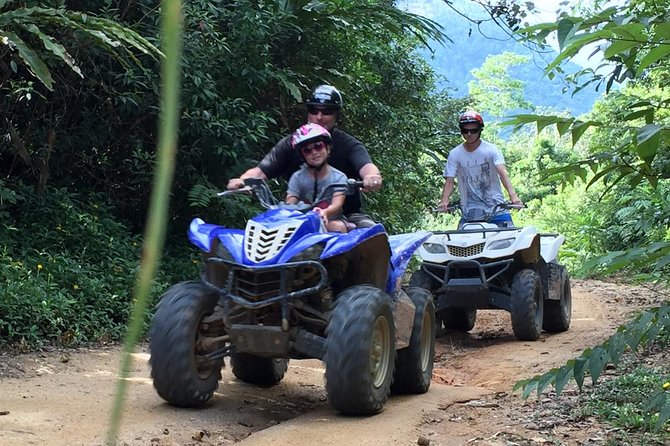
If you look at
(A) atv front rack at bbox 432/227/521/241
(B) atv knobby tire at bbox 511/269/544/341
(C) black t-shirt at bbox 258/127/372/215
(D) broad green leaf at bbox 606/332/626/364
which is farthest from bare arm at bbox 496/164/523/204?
(D) broad green leaf at bbox 606/332/626/364

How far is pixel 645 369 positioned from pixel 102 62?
5779 mm

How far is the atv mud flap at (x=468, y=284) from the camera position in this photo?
23.9ft

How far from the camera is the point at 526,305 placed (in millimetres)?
7078

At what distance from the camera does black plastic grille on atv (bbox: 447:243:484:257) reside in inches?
289

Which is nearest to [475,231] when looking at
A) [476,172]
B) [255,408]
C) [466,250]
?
[466,250]

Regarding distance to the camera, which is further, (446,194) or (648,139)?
(446,194)

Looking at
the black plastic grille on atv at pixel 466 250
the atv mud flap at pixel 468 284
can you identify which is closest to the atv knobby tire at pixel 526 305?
the atv mud flap at pixel 468 284

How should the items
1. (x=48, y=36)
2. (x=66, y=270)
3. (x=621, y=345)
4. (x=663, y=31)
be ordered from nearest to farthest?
(x=663, y=31)
(x=621, y=345)
(x=48, y=36)
(x=66, y=270)

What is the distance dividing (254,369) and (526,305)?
2937mm

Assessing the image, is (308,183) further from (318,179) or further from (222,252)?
(222,252)

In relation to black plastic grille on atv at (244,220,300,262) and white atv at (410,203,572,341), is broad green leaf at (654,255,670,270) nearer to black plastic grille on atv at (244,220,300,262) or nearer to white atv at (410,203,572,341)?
black plastic grille on atv at (244,220,300,262)

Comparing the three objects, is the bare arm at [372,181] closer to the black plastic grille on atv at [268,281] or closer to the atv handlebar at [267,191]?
the atv handlebar at [267,191]

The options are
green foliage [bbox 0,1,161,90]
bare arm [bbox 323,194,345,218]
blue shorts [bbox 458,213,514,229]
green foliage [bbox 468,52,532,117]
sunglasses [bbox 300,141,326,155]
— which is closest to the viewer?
bare arm [bbox 323,194,345,218]

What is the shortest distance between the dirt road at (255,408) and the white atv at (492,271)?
555 millimetres
